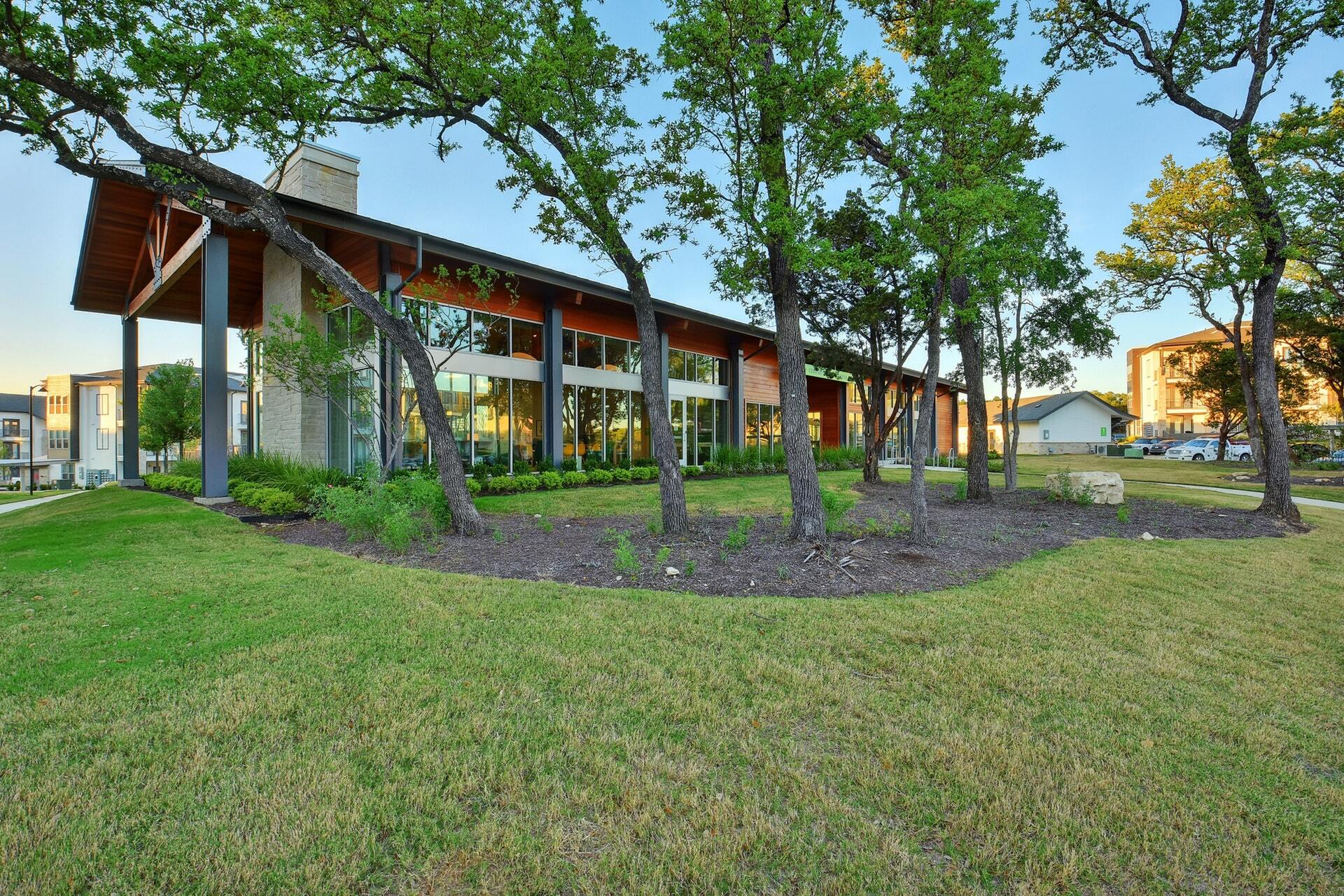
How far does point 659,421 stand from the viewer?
7508 mm

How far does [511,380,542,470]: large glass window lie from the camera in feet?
49.3

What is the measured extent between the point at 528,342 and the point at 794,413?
1047cm

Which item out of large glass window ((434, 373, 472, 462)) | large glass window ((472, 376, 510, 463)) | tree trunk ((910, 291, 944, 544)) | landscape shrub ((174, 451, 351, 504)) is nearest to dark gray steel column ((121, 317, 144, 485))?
landscape shrub ((174, 451, 351, 504))

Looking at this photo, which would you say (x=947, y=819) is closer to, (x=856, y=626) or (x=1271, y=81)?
(x=856, y=626)

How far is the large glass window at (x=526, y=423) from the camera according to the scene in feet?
49.3

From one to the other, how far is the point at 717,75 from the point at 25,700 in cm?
756

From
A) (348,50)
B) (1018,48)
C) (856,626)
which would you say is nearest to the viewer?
(856,626)

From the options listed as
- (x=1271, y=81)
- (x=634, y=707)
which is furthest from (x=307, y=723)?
(x=1271, y=81)

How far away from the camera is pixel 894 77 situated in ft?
26.7

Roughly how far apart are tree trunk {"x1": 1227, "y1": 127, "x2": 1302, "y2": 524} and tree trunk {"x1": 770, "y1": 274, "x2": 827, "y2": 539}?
869cm

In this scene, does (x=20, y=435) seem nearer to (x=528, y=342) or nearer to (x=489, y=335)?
(x=489, y=335)

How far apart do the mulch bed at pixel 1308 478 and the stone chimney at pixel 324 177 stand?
26680 millimetres

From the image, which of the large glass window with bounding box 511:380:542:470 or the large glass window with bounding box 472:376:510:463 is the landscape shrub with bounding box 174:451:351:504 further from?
the large glass window with bounding box 511:380:542:470

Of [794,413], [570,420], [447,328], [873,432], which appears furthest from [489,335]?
[873,432]
